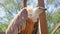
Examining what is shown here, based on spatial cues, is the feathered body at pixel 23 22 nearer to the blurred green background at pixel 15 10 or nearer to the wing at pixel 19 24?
the wing at pixel 19 24

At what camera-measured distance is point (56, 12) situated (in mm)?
4715

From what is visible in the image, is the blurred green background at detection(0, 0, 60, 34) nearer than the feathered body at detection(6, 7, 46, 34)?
No

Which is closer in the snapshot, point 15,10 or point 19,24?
point 19,24


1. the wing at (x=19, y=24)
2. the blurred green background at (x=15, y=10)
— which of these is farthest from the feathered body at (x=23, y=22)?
the blurred green background at (x=15, y=10)

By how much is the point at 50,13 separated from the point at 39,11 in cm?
351

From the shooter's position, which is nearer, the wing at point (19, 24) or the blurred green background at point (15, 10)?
the wing at point (19, 24)

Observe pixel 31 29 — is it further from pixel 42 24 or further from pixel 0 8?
pixel 0 8

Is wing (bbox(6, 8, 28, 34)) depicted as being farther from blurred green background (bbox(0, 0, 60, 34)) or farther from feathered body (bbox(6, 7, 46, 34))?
blurred green background (bbox(0, 0, 60, 34))

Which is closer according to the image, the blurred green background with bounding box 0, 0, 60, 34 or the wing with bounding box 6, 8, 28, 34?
the wing with bounding box 6, 8, 28, 34

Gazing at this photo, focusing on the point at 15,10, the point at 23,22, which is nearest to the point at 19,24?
the point at 23,22

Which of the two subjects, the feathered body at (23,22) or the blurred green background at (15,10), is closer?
the feathered body at (23,22)

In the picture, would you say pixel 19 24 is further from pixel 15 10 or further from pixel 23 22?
pixel 15 10

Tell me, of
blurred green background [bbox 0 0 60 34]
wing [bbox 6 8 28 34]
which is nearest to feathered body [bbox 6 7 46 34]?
wing [bbox 6 8 28 34]

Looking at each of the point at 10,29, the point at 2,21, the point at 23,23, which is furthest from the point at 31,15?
the point at 2,21
